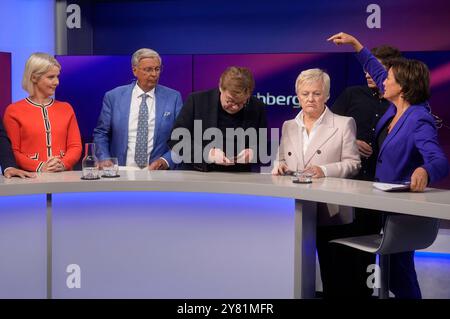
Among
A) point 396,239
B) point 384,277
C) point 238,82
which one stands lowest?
point 384,277

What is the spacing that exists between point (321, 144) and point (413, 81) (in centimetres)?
51

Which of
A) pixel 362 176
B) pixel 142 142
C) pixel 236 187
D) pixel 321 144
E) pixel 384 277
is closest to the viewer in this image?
pixel 384 277

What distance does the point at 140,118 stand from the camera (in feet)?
13.6

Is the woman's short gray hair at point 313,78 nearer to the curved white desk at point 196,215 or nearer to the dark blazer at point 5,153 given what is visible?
the curved white desk at point 196,215

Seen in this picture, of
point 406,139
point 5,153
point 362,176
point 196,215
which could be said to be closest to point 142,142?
point 5,153

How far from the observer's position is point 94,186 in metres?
3.15

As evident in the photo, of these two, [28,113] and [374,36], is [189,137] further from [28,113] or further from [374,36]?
[374,36]

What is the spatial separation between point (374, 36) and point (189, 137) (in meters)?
3.22

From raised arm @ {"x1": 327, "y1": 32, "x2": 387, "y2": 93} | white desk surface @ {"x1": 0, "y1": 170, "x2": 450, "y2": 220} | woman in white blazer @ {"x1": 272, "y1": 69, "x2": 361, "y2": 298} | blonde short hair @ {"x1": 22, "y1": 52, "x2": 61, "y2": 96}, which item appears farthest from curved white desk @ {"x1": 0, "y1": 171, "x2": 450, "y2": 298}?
raised arm @ {"x1": 327, "y1": 32, "x2": 387, "y2": 93}

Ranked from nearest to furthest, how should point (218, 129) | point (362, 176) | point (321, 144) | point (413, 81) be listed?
point (413, 81), point (321, 144), point (218, 129), point (362, 176)

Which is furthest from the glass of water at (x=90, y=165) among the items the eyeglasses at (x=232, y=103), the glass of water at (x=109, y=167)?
the eyeglasses at (x=232, y=103)

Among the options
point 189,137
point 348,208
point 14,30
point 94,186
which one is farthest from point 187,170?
point 14,30

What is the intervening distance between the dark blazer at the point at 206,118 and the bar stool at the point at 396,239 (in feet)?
2.87

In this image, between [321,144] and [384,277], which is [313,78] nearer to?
[321,144]
